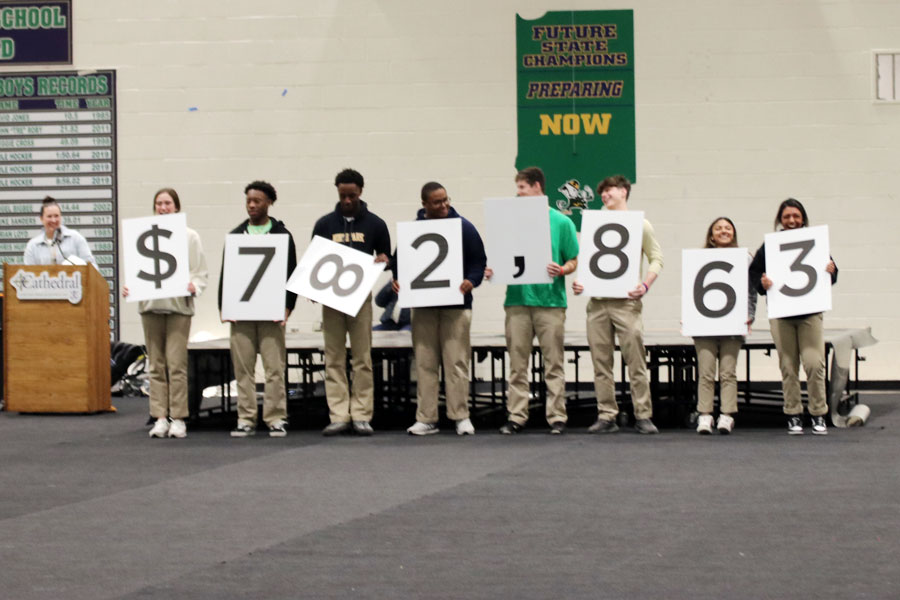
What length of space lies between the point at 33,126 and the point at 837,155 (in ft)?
22.4

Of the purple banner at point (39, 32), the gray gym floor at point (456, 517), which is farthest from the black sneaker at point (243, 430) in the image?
the purple banner at point (39, 32)

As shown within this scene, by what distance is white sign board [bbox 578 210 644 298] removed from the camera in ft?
22.1

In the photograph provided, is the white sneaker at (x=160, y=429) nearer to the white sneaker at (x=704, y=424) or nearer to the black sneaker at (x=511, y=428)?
the black sneaker at (x=511, y=428)

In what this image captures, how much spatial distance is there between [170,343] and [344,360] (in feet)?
3.30

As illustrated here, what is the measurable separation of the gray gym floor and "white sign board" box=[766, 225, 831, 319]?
2.39 ft

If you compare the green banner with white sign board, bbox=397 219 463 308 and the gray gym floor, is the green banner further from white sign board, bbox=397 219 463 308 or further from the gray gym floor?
the gray gym floor

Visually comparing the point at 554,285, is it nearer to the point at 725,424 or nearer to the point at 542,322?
the point at 542,322

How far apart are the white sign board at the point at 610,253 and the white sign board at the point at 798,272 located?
0.73 meters

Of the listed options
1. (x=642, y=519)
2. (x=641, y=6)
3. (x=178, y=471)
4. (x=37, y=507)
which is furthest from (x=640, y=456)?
(x=641, y=6)

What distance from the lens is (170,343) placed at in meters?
6.96

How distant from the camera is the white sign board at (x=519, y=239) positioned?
22.0 ft

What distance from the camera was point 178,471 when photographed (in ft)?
18.4

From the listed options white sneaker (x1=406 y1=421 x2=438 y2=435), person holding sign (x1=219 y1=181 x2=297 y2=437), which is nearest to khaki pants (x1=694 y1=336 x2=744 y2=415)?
white sneaker (x1=406 y1=421 x2=438 y2=435)

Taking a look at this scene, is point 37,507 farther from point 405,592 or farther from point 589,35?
point 589,35
